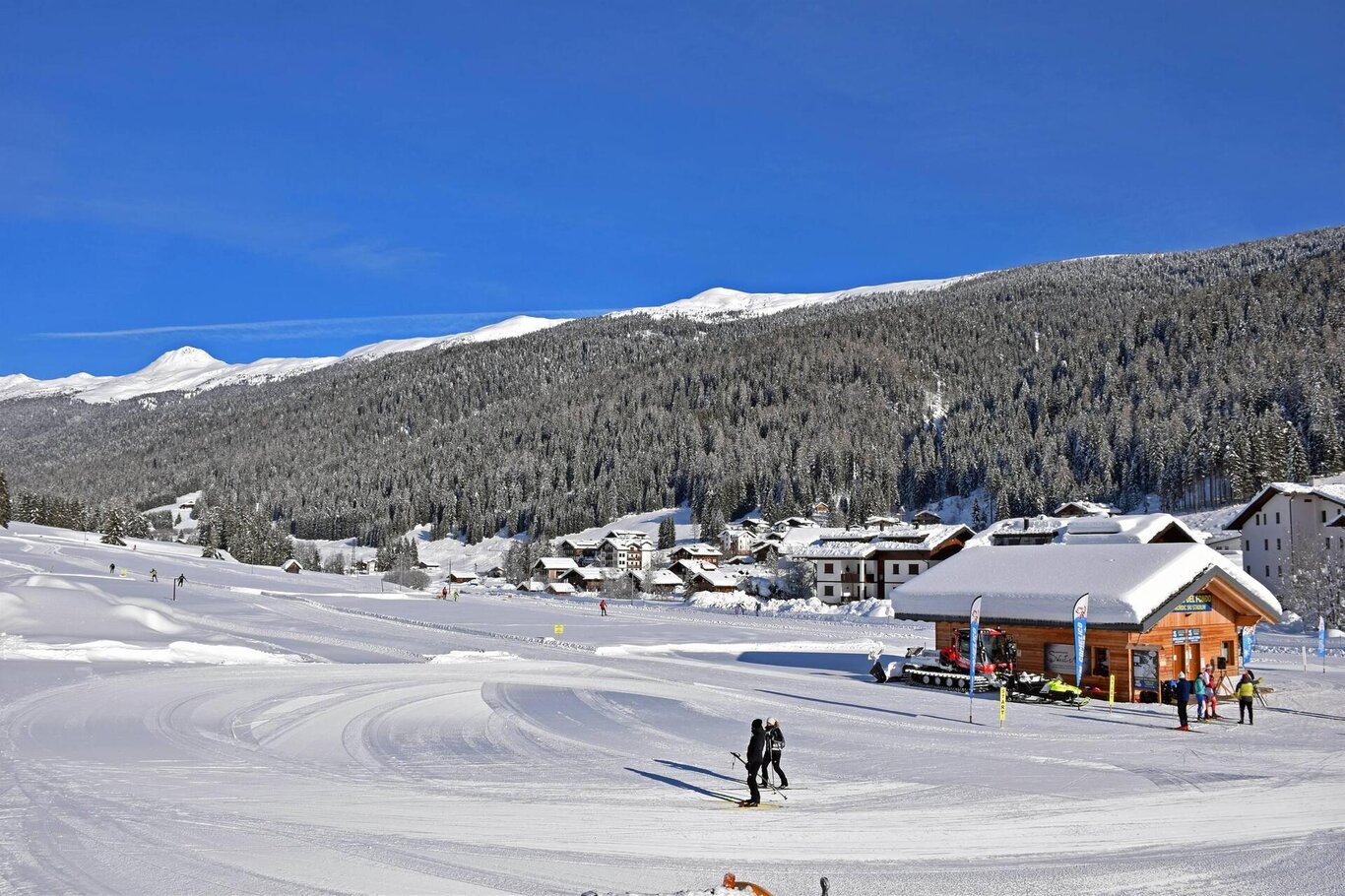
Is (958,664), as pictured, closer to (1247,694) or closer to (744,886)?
(1247,694)

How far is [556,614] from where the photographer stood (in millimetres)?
70312

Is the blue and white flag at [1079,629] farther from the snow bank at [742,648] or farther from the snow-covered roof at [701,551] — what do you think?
the snow-covered roof at [701,551]

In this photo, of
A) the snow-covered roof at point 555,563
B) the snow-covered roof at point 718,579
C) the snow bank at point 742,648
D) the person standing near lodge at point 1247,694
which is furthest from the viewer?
the snow-covered roof at point 555,563

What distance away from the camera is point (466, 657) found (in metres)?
39.1

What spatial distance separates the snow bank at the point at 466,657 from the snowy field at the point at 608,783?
1629 millimetres

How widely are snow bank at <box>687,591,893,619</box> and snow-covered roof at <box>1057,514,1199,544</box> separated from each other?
48.0 ft

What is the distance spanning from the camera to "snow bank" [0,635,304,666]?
35.0 m

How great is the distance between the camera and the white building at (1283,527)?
7119 centimetres

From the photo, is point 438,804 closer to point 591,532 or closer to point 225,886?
point 225,886

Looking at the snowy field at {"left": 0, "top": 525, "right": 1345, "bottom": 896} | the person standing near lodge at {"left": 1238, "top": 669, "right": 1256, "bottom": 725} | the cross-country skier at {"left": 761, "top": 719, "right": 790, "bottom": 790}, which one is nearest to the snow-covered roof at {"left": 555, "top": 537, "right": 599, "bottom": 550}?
Result: the snowy field at {"left": 0, "top": 525, "right": 1345, "bottom": 896}

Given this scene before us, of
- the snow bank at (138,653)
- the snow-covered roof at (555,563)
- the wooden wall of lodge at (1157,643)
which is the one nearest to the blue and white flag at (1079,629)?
the wooden wall of lodge at (1157,643)

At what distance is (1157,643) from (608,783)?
766 inches

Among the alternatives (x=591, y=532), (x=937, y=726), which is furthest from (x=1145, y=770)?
(x=591, y=532)

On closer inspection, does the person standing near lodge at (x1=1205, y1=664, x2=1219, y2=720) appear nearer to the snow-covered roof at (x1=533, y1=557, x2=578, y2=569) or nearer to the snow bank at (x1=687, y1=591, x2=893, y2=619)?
the snow bank at (x1=687, y1=591, x2=893, y2=619)
